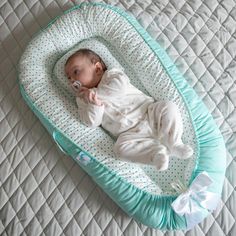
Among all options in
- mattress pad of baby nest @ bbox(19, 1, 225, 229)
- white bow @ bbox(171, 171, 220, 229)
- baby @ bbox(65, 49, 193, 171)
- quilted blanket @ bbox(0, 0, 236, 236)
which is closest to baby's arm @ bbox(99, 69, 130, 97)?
baby @ bbox(65, 49, 193, 171)

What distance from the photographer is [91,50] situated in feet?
4.55

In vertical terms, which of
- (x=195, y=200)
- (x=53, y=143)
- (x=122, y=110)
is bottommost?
(x=195, y=200)

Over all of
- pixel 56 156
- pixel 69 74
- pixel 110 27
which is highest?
pixel 110 27

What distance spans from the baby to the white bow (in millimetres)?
136

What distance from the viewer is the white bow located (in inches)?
44.9

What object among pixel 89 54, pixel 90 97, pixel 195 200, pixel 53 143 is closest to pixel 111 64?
pixel 89 54

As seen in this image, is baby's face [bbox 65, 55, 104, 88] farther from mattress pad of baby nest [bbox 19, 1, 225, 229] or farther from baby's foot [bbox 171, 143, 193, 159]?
baby's foot [bbox 171, 143, 193, 159]

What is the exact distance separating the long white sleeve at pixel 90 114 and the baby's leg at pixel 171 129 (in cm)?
21

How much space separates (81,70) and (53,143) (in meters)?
0.31

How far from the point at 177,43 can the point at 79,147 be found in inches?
24.4

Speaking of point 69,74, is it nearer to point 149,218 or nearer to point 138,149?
point 138,149

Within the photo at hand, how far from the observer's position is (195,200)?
3.80ft

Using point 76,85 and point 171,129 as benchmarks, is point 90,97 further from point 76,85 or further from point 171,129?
point 171,129

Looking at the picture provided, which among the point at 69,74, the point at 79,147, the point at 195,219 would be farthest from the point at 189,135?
the point at 69,74
